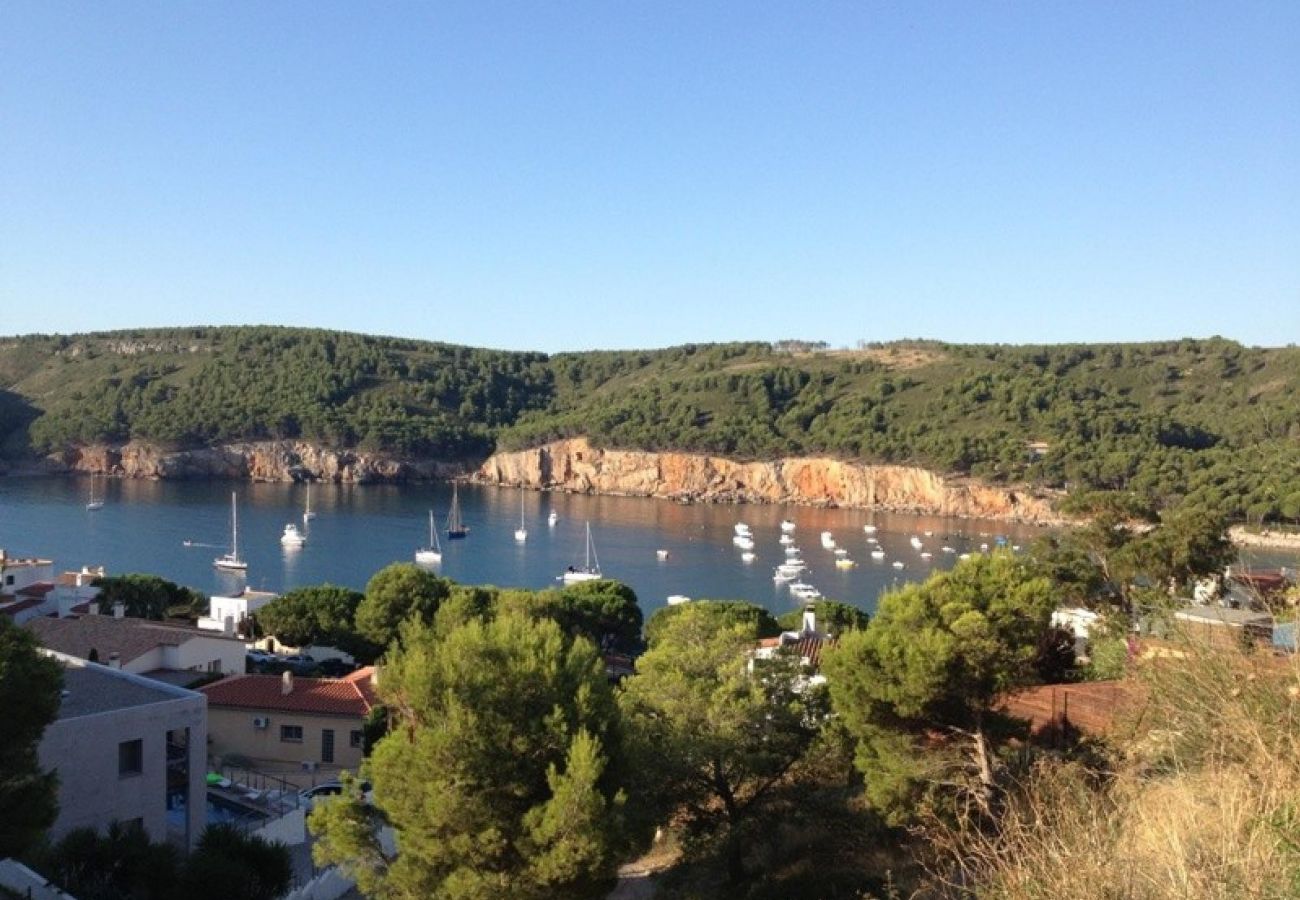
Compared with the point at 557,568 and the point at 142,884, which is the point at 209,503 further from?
the point at 142,884

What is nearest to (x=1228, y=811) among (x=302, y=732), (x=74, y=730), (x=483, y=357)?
(x=74, y=730)

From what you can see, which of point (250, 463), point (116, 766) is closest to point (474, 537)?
point (250, 463)

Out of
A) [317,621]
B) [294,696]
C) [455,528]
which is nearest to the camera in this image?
[294,696]

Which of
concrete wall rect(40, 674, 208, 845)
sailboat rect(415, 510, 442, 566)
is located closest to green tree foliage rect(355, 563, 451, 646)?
concrete wall rect(40, 674, 208, 845)

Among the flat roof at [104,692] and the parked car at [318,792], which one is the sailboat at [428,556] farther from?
the flat roof at [104,692]

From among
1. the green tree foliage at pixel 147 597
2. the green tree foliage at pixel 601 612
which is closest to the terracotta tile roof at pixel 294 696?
the green tree foliage at pixel 601 612

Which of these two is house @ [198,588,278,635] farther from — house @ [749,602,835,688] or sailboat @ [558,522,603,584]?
sailboat @ [558,522,603,584]

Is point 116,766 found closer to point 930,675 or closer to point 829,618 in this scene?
point 930,675
